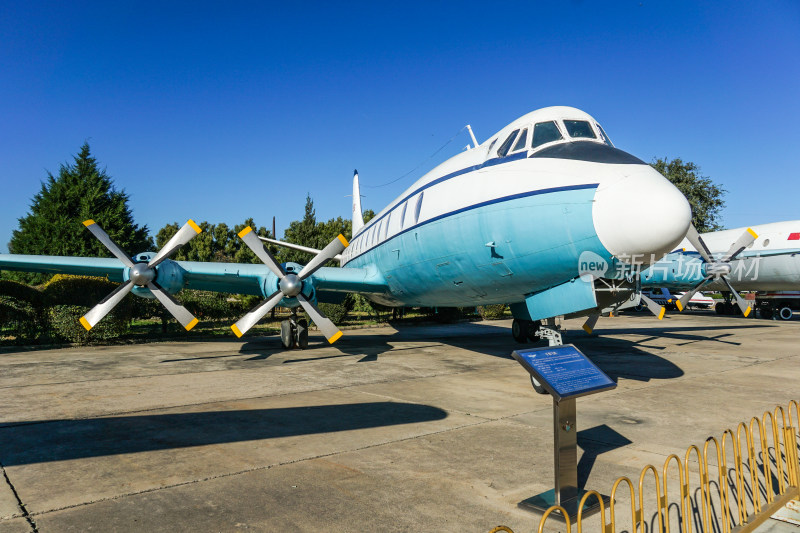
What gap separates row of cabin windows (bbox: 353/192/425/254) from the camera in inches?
539

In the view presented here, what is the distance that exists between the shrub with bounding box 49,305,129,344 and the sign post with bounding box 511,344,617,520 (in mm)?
17629

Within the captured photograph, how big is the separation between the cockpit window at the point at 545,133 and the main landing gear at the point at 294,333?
9.86 m

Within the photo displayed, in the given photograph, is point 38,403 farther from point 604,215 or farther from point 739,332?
point 739,332

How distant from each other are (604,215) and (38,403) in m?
10.1

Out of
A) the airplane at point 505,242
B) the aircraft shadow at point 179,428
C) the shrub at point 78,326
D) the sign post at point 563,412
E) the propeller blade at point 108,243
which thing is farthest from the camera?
the shrub at point 78,326

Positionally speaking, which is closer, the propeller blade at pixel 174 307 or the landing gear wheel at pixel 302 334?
the propeller blade at pixel 174 307

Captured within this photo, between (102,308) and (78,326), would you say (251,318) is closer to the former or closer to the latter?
(102,308)

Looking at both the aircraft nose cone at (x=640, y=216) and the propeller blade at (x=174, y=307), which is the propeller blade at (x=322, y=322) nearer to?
the propeller blade at (x=174, y=307)

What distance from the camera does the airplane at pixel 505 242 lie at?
8070mm

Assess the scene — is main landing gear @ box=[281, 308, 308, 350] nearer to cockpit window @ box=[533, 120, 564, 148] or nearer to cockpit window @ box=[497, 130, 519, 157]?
cockpit window @ box=[497, 130, 519, 157]

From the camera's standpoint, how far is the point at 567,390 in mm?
4660

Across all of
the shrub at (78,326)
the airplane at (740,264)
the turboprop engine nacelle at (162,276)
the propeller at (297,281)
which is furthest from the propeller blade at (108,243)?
the airplane at (740,264)

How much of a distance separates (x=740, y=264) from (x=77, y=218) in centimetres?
3765

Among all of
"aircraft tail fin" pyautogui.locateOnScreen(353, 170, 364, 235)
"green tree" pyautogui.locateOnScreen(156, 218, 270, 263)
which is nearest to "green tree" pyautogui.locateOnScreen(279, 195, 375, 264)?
"green tree" pyautogui.locateOnScreen(156, 218, 270, 263)
